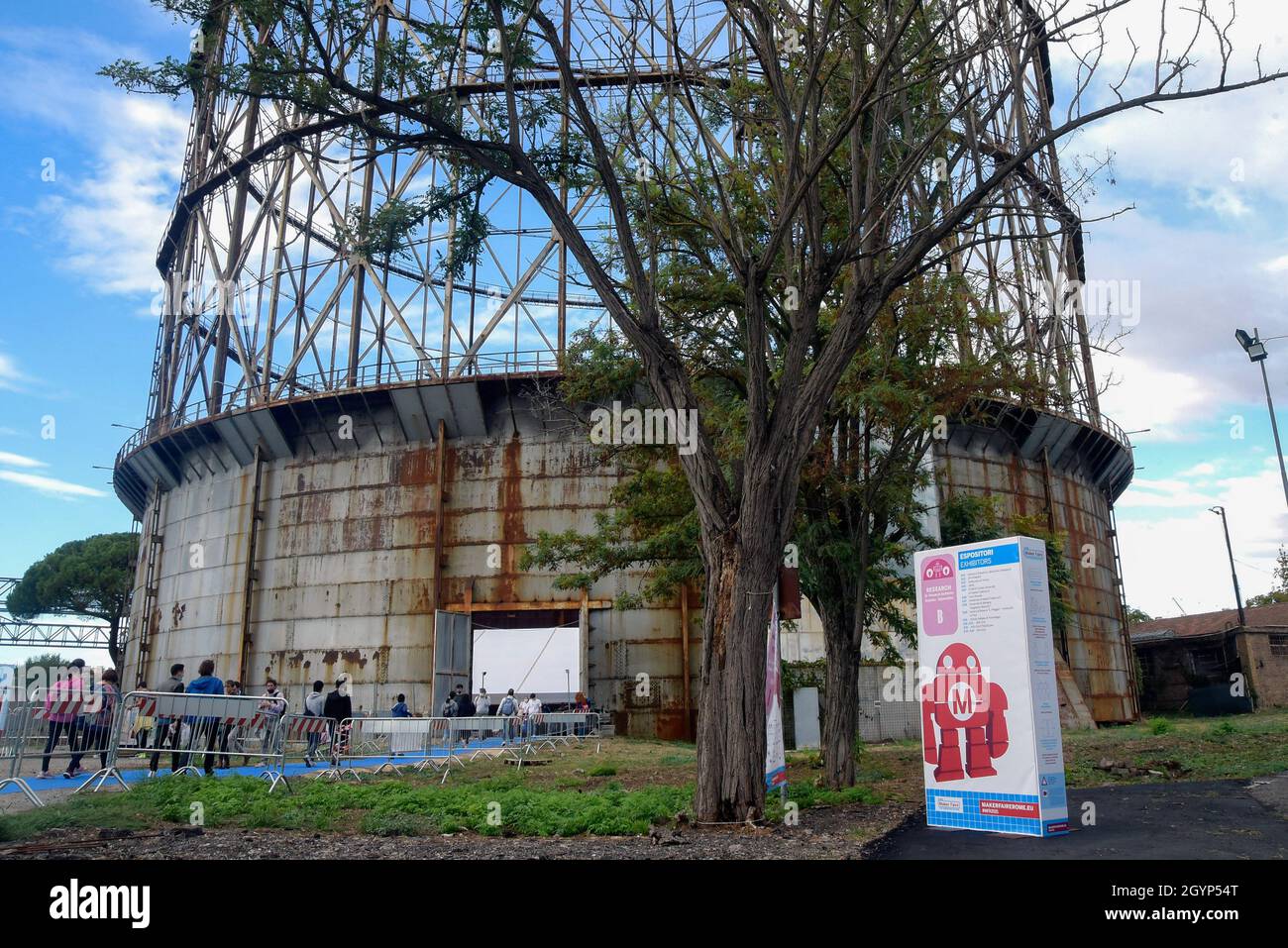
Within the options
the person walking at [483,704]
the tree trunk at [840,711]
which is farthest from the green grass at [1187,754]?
the person walking at [483,704]

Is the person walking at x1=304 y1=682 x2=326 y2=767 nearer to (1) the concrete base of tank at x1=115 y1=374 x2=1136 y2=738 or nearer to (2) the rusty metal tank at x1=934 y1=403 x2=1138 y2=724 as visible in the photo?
(1) the concrete base of tank at x1=115 y1=374 x2=1136 y2=738

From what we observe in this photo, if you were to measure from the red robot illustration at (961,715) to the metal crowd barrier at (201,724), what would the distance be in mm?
8189

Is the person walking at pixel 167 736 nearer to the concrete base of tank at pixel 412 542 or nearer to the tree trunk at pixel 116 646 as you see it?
the concrete base of tank at pixel 412 542

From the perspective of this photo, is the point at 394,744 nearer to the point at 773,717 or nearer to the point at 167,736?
the point at 167,736

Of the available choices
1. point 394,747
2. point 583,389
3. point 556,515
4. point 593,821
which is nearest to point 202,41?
point 583,389

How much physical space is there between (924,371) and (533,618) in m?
17.6

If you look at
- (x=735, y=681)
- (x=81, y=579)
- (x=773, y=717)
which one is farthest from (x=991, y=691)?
(x=81, y=579)

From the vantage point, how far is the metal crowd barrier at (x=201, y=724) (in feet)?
41.4

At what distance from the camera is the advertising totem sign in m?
8.63

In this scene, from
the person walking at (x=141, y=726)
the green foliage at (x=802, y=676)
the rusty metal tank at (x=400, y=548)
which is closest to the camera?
the person walking at (x=141, y=726)

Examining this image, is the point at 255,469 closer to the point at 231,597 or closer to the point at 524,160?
the point at 231,597

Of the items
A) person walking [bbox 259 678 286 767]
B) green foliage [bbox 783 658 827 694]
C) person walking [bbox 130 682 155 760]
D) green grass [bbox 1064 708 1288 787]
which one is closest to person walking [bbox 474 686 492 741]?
green foliage [bbox 783 658 827 694]
